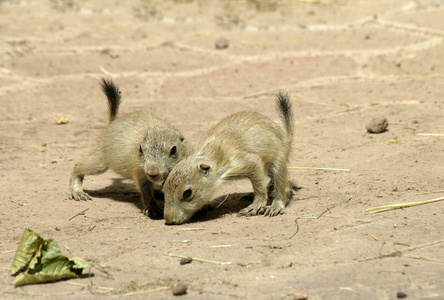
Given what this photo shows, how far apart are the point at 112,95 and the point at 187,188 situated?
1.59 m

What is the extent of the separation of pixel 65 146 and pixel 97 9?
4.71m

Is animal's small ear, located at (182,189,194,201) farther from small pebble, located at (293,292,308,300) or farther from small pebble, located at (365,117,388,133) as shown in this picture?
small pebble, located at (365,117,388,133)

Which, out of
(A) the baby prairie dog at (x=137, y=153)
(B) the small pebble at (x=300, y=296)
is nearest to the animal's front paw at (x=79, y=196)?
(A) the baby prairie dog at (x=137, y=153)

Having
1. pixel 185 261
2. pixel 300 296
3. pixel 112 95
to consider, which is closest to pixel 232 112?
pixel 112 95

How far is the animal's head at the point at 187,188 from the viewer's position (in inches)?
177

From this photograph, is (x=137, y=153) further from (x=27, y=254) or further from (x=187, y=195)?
(x=27, y=254)

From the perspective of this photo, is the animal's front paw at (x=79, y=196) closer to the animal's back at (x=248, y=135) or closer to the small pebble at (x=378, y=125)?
the animal's back at (x=248, y=135)

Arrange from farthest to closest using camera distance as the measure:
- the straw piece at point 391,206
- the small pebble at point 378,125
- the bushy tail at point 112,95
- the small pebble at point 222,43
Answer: the small pebble at point 222,43 < the small pebble at point 378,125 < the bushy tail at point 112,95 < the straw piece at point 391,206

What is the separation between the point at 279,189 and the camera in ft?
15.5

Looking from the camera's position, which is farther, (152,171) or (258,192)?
(258,192)

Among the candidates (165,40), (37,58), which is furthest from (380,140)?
(37,58)

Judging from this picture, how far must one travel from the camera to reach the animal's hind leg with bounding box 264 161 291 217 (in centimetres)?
461

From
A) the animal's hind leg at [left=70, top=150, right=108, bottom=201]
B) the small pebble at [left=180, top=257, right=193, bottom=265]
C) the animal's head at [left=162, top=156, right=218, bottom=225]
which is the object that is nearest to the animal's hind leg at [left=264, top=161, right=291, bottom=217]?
the animal's head at [left=162, top=156, right=218, bottom=225]

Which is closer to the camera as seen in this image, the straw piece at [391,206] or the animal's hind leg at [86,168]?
the straw piece at [391,206]
